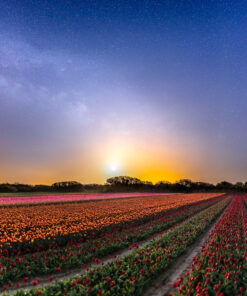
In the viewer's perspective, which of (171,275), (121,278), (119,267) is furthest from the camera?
(171,275)

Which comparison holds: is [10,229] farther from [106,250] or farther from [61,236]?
[106,250]

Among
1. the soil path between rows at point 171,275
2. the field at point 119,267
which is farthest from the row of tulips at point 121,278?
the soil path between rows at point 171,275

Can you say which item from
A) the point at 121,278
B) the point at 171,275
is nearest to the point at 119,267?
the point at 121,278

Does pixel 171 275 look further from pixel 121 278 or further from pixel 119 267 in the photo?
pixel 121 278

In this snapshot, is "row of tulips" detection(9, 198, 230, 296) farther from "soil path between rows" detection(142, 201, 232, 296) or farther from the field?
"soil path between rows" detection(142, 201, 232, 296)

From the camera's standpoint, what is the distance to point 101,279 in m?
5.73

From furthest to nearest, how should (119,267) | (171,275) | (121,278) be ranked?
1. (171,275)
2. (119,267)
3. (121,278)

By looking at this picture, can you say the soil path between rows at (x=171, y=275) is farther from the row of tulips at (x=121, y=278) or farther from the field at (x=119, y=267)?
the row of tulips at (x=121, y=278)

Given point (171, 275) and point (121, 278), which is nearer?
point (121, 278)

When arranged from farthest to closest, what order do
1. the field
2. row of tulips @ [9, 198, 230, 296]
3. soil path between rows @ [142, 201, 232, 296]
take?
soil path between rows @ [142, 201, 232, 296]
the field
row of tulips @ [9, 198, 230, 296]

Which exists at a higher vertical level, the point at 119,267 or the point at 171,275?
the point at 119,267

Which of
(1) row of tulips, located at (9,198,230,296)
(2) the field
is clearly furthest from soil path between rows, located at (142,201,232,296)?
(1) row of tulips, located at (9,198,230,296)

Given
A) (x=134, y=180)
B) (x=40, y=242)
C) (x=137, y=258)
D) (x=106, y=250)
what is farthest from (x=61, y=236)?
(x=134, y=180)

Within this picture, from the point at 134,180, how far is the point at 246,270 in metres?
143
